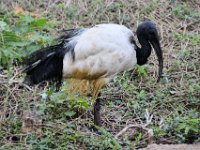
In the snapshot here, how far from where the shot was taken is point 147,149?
5.54 meters

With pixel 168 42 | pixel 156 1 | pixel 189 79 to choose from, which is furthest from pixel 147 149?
pixel 156 1

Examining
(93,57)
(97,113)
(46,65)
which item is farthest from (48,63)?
(97,113)

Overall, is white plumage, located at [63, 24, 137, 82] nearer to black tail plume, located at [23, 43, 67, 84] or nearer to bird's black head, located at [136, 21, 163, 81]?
black tail plume, located at [23, 43, 67, 84]

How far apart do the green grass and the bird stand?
248 mm

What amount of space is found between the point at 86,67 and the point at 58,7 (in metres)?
3.57

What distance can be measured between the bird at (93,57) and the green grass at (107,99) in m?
0.25

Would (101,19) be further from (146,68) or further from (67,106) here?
(67,106)

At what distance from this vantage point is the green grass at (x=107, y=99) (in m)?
5.94

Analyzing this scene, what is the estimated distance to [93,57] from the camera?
5.89 metres

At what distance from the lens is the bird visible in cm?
588

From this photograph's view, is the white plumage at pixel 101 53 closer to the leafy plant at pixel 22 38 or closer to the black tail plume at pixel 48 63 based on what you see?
the black tail plume at pixel 48 63

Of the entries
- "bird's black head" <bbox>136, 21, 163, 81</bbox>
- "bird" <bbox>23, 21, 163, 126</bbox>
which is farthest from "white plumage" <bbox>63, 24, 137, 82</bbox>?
"bird's black head" <bbox>136, 21, 163, 81</bbox>

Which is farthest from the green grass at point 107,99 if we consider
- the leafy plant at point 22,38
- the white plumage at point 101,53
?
the white plumage at point 101,53

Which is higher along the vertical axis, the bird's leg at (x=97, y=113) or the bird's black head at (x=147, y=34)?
the bird's black head at (x=147, y=34)
